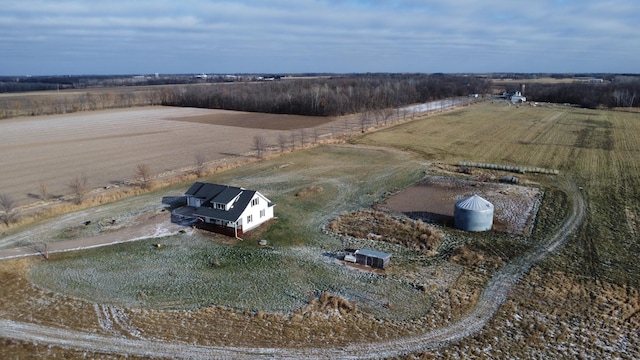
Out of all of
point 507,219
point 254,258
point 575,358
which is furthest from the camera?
point 507,219

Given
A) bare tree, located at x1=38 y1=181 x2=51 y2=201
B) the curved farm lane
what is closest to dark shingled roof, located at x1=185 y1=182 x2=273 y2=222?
the curved farm lane

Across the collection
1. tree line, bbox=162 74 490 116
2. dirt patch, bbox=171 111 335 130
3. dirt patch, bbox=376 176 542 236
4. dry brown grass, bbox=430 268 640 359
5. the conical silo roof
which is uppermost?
tree line, bbox=162 74 490 116

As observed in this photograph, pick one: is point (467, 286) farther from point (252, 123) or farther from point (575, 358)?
point (252, 123)

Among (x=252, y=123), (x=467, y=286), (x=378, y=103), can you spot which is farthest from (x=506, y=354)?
(x=378, y=103)

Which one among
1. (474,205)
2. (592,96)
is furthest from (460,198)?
(592,96)

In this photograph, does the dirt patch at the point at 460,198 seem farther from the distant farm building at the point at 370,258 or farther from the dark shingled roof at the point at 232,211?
the dark shingled roof at the point at 232,211

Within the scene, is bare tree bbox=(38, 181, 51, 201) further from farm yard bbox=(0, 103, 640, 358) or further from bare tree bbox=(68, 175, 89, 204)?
farm yard bbox=(0, 103, 640, 358)
